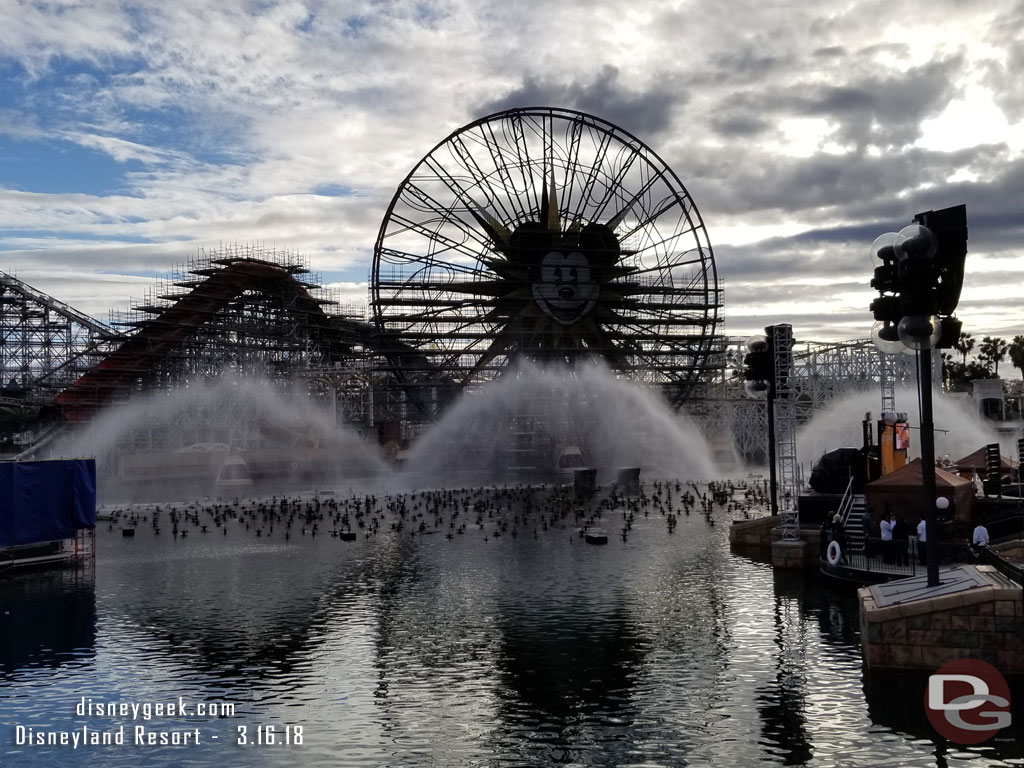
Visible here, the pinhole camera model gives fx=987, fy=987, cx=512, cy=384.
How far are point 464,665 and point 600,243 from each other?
3090 inches

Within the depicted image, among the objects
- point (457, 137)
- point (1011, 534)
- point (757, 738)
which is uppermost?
point (457, 137)

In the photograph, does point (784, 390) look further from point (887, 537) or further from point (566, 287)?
point (566, 287)

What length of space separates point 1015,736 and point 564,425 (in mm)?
76285

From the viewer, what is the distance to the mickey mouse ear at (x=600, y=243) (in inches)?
3907

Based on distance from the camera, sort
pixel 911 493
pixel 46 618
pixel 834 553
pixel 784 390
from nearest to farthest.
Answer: pixel 46 618 → pixel 834 553 → pixel 911 493 → pixel 784 390

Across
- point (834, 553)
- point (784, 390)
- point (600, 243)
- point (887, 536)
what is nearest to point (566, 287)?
point (600, 243)

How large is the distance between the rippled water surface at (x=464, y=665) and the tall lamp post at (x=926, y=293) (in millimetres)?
5351

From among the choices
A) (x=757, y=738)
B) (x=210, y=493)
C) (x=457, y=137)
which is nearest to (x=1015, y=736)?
(x=757, y=738)

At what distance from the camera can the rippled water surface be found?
19.1m

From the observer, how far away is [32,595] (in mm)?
35562

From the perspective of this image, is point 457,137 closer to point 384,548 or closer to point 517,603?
point 384,548

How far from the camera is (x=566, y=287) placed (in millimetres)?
97750

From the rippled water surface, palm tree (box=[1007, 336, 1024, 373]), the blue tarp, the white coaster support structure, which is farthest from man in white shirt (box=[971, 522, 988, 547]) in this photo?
palm tree (box=[1007, 336, 1024, 373])

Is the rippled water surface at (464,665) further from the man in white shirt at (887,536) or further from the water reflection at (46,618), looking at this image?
the man in white shirt at (887,536)
